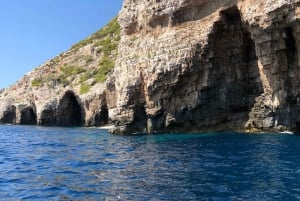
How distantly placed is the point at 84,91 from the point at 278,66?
40.8 metres

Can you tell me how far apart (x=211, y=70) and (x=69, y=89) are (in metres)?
38.1

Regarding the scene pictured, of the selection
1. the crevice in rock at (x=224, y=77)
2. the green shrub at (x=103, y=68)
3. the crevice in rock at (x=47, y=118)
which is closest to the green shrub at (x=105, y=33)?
the green shrub at (x=103, y=68)

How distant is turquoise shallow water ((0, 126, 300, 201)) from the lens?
563 inches

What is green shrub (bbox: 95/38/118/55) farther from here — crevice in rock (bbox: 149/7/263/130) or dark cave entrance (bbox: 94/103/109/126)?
crevice in rock (bbox: 149/7/263/130)

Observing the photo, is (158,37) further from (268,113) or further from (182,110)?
(268,113)

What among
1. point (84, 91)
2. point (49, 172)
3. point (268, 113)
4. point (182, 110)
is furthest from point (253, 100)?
point (84, 91)

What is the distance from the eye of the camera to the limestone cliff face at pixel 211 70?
121 feet

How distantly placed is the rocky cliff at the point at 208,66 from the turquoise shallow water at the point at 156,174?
12608 mm

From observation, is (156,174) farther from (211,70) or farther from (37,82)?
(37,82)

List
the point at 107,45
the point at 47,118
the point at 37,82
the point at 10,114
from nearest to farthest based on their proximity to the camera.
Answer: the point at 47,118 < the point at 37,82 < the point at 107,45 < the point at 10,114

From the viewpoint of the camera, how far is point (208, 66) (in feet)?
138

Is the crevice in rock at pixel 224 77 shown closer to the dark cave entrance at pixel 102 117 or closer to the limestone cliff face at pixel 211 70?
the limestone cliff face at pixel 211 70

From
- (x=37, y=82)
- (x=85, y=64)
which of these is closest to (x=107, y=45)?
(x=85, y=64)

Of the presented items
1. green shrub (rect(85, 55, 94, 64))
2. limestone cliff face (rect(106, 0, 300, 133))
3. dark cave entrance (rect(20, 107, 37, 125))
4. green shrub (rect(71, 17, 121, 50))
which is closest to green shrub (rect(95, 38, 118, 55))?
green shrub (rect(71, 17, 121, 50))
